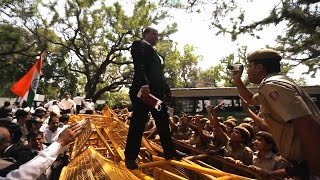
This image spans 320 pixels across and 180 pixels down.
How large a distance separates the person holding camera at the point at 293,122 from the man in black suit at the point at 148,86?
146cm

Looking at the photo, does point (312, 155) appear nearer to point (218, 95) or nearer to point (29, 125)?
point (29, 125)

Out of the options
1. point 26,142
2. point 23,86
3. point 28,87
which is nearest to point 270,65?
point 26,142

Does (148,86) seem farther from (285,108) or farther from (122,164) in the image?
(285,108)

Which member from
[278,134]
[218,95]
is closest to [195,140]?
[278,134]

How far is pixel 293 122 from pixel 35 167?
4.86 feet

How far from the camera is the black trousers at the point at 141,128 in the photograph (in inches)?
128

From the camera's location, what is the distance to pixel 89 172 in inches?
137

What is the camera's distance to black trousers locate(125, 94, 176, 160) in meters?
3.26

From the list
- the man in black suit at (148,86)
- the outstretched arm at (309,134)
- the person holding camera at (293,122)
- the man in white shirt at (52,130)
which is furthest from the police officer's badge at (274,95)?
the man in white shirt at (52,130)

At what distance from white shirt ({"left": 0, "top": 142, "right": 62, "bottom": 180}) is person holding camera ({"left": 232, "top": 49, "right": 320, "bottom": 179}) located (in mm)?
1314

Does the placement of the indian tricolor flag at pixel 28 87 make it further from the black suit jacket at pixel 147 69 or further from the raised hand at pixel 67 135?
the raised hand at pixel 67 135

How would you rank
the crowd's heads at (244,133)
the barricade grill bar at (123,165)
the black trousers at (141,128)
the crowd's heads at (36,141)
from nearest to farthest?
the barricade grill bar at (123,165) → the black trousers at (141,128) → the crowd's heads at (36,141) → the crowd's heads at (244,133)

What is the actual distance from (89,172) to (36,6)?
23.6 metres

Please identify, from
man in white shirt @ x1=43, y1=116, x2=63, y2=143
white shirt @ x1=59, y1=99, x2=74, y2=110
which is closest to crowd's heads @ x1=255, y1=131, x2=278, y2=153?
man in white shirt @ x1=43, y1=116, x2=63, y2=143
